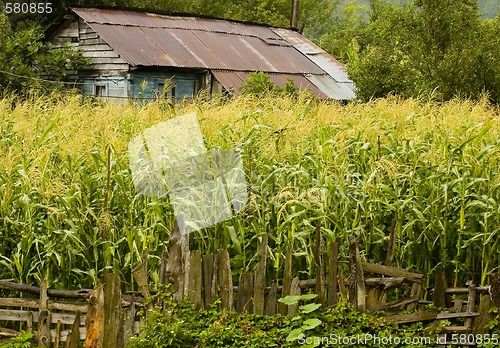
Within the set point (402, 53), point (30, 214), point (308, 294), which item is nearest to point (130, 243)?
point (30, 214)

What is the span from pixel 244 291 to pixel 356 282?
797 mm

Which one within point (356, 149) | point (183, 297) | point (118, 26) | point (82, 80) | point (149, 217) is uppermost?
point (118, 26)

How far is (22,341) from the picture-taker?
5.83 m

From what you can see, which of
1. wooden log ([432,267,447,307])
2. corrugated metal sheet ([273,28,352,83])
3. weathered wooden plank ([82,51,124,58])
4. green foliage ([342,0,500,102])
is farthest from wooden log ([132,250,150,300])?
corrugated metal sheet ([273,28,352,83])

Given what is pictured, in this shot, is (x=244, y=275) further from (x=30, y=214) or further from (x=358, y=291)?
(x=30, y=214)

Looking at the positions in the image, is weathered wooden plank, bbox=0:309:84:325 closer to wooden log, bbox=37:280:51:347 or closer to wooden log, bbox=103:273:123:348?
wooden log, bbox=37:280:51:347

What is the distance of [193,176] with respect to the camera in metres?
6.70

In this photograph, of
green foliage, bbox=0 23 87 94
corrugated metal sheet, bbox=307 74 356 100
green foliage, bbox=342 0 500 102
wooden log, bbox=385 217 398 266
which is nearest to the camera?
wooden log, bbox=385 217 398 266

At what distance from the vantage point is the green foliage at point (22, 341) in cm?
579

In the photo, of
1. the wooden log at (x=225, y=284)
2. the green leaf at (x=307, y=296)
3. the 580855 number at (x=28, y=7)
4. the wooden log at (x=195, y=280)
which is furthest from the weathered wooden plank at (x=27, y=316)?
the 580855 number at (x=28, y=7)

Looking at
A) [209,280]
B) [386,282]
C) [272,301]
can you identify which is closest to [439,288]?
[386,282]

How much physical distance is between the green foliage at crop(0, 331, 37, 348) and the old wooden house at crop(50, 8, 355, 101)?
38.2 ft

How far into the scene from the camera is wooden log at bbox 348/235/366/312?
18.7 feet

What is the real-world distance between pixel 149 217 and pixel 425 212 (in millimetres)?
2149
